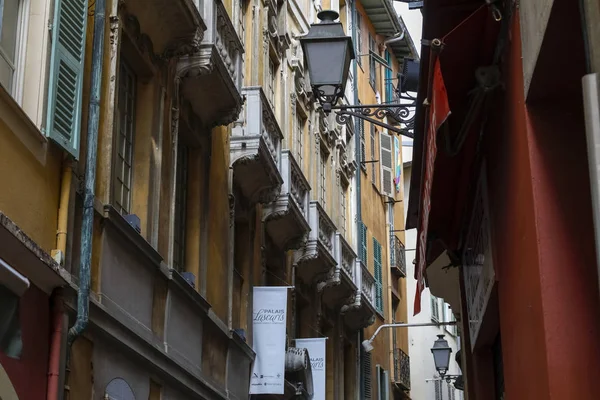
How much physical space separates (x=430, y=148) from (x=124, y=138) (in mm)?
6100

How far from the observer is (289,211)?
19500mm

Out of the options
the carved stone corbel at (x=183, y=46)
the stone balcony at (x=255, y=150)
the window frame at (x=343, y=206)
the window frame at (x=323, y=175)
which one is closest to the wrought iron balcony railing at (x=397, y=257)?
the window frame at (x=343, y=206)

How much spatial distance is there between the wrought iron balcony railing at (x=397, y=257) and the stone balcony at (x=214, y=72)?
→ 827 inches

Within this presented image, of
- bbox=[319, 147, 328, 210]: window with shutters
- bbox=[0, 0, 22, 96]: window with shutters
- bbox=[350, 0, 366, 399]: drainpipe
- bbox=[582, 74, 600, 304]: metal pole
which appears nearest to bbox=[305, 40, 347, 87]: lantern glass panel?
bbox=[0, 0, 22, 96]: window with shutters

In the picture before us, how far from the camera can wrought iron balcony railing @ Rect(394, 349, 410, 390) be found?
1351 inches

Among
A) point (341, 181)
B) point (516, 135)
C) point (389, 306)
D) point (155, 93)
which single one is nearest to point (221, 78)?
point (155, 93)

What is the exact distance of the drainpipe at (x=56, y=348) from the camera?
346 inches

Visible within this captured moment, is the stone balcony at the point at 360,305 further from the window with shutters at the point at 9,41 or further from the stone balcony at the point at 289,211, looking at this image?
the window with shutters at the point at 9,41

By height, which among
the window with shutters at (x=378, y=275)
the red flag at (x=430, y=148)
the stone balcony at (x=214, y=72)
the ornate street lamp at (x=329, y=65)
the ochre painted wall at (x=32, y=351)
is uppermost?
the window with shutters at (x=378, y=275)

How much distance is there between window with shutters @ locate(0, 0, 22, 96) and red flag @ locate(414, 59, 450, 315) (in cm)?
341

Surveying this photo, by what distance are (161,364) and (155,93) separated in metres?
3.12

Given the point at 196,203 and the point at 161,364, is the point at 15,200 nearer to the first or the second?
the point at 161,364

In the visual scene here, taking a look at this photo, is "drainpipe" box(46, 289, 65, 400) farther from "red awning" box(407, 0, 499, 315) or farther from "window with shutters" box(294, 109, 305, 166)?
"window with shutters" box(294, 109, 305, 166)

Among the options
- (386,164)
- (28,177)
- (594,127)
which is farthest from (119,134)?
(386,164)
